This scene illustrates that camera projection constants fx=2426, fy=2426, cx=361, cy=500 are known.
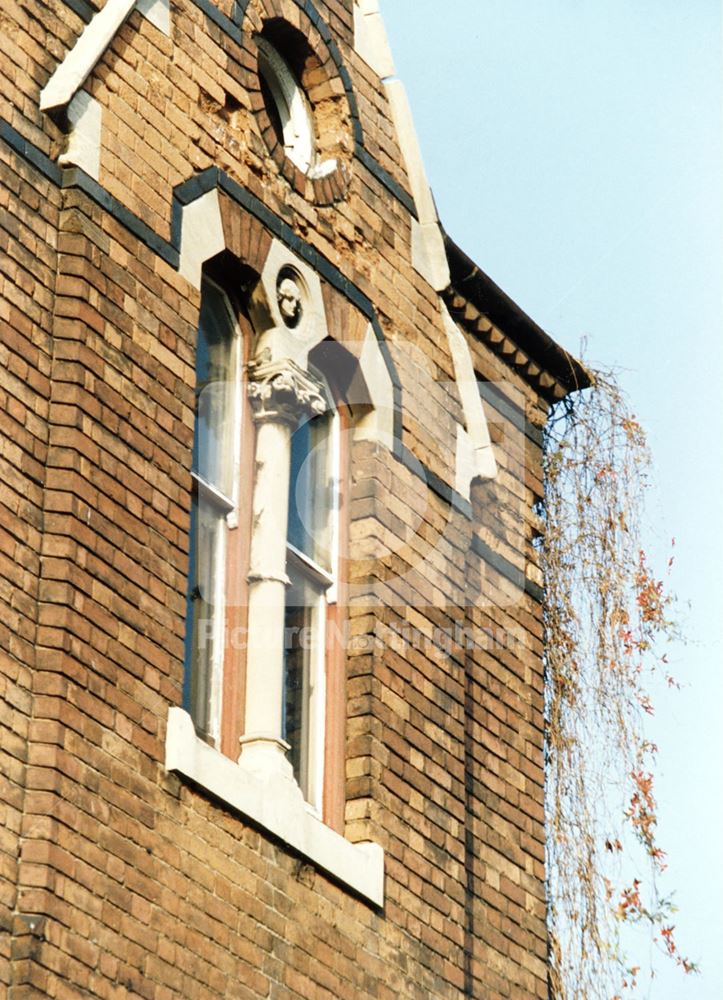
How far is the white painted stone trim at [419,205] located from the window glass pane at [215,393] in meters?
1.61

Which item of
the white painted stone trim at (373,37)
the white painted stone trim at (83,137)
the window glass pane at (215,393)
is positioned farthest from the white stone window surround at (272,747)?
the white painted stone trim at (373,37)

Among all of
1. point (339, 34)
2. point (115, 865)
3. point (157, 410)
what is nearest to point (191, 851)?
point (115, 865)

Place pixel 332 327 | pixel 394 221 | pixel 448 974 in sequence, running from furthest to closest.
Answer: pixel 394 221, pixel 332 327, pixel 448 974

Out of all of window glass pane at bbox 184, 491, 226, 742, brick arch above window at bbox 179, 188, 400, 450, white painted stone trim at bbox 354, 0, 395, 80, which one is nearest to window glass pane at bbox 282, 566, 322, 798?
window glass pane at bbox 184, 491, 226, 742

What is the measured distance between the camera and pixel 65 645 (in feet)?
29.3

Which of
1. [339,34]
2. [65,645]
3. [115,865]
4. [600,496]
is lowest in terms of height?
[115,865]

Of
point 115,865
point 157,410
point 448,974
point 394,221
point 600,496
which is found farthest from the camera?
point 600,496

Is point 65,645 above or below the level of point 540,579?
below

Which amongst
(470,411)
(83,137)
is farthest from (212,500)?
(470,411)

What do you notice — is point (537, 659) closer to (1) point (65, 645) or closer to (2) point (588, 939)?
(2) point (588, 939)

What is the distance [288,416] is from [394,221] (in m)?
1.80

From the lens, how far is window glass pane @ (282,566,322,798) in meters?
10.7

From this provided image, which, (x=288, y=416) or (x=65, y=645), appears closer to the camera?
(x=65, y=645)

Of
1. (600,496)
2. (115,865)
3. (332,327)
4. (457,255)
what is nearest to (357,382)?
(332,327)
